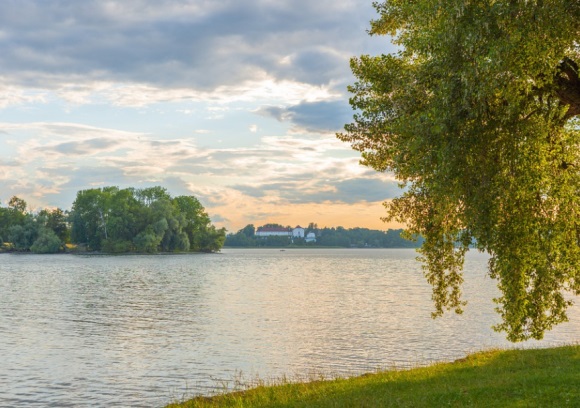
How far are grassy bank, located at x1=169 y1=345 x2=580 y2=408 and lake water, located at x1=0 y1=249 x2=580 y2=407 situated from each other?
16.2 feet

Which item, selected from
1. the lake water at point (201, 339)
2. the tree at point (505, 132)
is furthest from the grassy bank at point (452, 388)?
the lake water at point (201, 339)

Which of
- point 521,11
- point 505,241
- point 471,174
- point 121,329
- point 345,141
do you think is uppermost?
point 521,11

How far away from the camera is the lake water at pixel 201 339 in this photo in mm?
27203

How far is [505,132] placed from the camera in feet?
58.2

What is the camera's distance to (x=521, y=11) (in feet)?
51.3

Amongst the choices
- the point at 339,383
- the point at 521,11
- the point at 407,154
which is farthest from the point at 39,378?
the point at 521,11

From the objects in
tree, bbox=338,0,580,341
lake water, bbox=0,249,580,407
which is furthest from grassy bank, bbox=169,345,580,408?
lake water, bbox=0,249,580,407

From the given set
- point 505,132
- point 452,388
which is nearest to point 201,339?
point 452,388

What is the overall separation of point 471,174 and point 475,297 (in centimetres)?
5191

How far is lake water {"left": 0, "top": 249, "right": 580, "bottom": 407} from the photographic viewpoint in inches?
1071

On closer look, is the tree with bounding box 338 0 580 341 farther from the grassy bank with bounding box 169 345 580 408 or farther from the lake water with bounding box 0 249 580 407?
Result: the lake water with bounding box 0 249 580 407

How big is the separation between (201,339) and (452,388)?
858 inches

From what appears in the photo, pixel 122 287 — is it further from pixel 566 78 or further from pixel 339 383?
pixel 566 78

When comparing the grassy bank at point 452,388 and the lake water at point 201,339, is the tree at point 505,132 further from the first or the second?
the lake water at point 201,339
